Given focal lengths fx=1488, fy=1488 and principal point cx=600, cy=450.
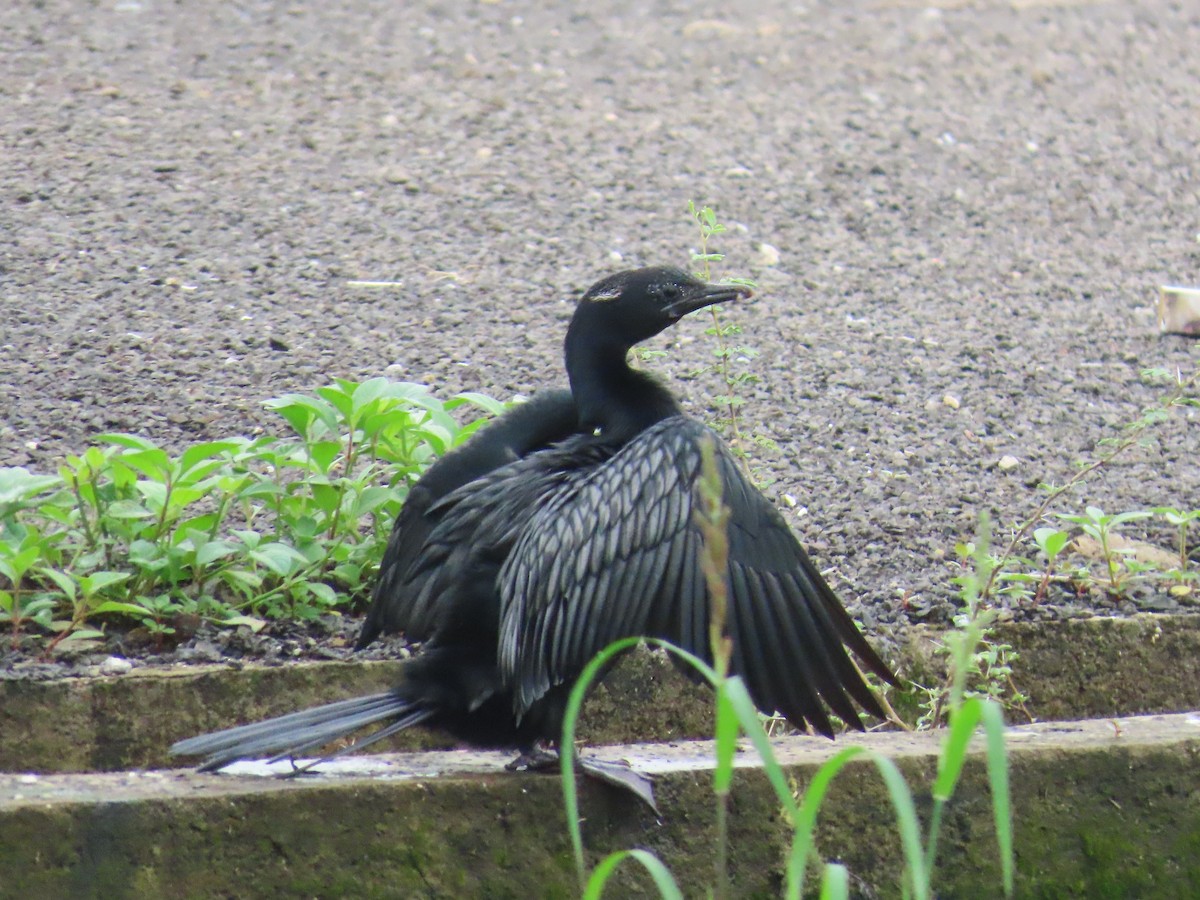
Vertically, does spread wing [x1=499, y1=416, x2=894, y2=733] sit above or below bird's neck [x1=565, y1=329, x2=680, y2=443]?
below

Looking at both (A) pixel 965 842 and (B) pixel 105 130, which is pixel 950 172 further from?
(A) pixel 965 842

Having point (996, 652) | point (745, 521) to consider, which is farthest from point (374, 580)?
point (996, 652)

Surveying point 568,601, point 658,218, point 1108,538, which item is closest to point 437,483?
point 568,601

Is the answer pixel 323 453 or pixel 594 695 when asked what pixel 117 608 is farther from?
pixel 594 695

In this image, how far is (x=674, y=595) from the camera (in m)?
2.65

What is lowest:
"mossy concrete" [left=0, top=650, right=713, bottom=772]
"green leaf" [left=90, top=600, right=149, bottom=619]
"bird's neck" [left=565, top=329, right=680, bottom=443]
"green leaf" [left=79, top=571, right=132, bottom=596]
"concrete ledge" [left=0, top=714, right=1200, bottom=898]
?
"concrete ledge" [left=0, top=714, right=1200, bottom=898]

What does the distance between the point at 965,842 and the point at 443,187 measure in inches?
162

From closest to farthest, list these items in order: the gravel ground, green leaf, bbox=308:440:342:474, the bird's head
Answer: the bird's head, green leaf, bbox=308:440:342:474, the gravel ground

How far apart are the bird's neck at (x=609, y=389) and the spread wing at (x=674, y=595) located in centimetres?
39

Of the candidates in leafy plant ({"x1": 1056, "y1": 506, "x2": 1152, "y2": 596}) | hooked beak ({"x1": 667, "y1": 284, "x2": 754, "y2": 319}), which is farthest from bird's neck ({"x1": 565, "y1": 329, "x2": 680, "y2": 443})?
leafy plant ({"x1": 1056, "y1": 506, "x2": 1152, "y2": 596})

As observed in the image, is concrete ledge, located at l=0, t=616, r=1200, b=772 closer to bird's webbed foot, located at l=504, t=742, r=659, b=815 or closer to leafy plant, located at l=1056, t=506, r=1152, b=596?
leafy plant, located at l=1056, t=506, r=1152, b=596

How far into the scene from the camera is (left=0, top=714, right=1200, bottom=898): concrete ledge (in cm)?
246

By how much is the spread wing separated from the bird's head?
547 mm

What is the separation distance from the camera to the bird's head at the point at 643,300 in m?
3.21
